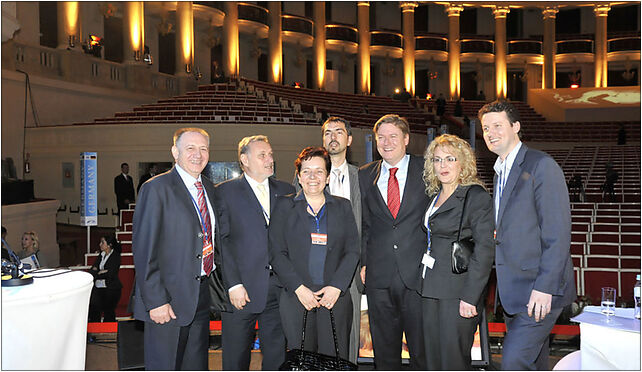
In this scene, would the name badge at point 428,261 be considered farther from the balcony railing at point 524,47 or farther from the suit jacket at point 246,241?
the balcony railing at point 524,47

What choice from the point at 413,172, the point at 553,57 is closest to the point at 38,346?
the point at 413,172

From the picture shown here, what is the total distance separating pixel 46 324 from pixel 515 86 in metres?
32.7

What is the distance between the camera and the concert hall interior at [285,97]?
760 centimetres

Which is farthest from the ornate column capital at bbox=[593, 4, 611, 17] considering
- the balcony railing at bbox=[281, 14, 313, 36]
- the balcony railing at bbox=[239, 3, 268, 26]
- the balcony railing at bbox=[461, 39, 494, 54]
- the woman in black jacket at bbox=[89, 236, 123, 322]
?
the woman in black jacket at bbox=[89, 236, 123, 322]

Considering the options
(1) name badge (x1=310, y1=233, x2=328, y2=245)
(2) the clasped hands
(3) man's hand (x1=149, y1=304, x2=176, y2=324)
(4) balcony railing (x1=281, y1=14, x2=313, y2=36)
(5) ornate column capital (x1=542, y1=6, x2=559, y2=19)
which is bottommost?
(3) man's hand (x1=149, y1=304, x2=176, y2=324)

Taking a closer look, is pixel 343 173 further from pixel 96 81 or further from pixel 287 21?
pixel 287 21

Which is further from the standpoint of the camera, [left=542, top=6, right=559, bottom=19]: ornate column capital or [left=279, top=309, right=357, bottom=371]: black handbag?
[left=542, top=6, right=559, bottom=19]: ornate column capital

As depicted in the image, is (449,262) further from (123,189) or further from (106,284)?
(123,189)

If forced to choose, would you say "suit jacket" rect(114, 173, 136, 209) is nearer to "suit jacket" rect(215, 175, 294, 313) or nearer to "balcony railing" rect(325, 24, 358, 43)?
"suit jacket" rect(215, 175, 294, 313)

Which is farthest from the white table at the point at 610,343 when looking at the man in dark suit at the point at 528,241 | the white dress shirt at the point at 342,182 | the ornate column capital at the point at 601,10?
the ornate column capital at the point at 601,10

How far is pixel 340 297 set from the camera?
9.89ft

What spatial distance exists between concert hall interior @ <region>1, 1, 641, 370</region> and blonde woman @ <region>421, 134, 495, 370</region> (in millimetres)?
1001

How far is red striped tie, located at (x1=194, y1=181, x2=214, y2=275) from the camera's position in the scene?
3049mm

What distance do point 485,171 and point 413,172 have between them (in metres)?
15.1
